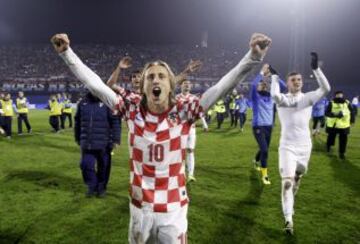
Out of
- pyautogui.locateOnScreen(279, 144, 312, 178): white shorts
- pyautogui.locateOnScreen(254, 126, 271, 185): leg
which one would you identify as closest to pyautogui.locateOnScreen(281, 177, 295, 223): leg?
pyautogui.locateOnScreen(279, 144, 312, 178): white shorts

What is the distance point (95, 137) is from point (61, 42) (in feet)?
14.6

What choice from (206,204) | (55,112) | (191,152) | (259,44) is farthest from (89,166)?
(55,112)

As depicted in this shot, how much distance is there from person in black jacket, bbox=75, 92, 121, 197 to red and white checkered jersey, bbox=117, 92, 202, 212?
431 cm

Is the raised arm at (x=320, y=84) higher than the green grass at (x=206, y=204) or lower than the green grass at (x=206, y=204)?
higher

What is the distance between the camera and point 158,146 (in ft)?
8.95

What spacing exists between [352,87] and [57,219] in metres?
48.7

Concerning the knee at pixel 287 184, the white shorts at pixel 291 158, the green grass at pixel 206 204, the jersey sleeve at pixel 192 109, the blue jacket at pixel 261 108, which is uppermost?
the jersey sleeve at pixel 192 109

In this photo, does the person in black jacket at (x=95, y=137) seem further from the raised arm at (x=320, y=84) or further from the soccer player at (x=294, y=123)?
the raised arm at (x=320, y=84)

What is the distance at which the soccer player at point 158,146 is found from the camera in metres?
2.71

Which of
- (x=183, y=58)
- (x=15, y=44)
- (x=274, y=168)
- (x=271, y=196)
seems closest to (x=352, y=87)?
(x=183, y=58)

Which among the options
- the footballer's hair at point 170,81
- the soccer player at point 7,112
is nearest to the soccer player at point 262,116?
the footballer's hair at point 170,81

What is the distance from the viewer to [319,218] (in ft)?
20.5

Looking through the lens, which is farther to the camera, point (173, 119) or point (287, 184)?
point (287, 184)

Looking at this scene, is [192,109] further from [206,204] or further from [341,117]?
[341,117]
